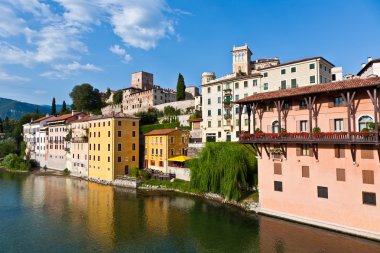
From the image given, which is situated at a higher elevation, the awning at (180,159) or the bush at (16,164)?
the awning at (180,159)

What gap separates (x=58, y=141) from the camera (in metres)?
63.2

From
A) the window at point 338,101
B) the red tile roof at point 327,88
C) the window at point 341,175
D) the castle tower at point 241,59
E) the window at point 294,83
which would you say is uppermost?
the castle tower at point 241,59

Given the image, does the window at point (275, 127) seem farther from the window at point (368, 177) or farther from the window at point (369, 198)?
the window at point (369, 198)

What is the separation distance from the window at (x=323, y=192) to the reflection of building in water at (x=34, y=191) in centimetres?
3028

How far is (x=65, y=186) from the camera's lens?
4528 cm

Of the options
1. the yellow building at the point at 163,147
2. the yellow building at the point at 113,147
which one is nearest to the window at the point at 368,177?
the yellow building at the point at 163,147

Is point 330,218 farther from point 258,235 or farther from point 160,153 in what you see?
point 160,153

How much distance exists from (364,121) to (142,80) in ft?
347

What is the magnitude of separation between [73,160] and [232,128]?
33571mm

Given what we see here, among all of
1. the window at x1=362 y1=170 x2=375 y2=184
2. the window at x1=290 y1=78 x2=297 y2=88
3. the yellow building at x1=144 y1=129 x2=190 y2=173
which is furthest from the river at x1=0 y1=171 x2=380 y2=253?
the window at x1=290 y1=78 x2=297 y2=88

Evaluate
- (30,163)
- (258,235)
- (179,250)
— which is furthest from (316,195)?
(30,163)

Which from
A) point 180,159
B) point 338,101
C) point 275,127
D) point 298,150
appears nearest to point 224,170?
point 275,127

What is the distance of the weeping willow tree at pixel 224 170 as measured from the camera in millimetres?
30344

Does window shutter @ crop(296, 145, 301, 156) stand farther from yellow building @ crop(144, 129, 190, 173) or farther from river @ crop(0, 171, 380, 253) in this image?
yellow building @ crop(144, 129, 190, 173)
